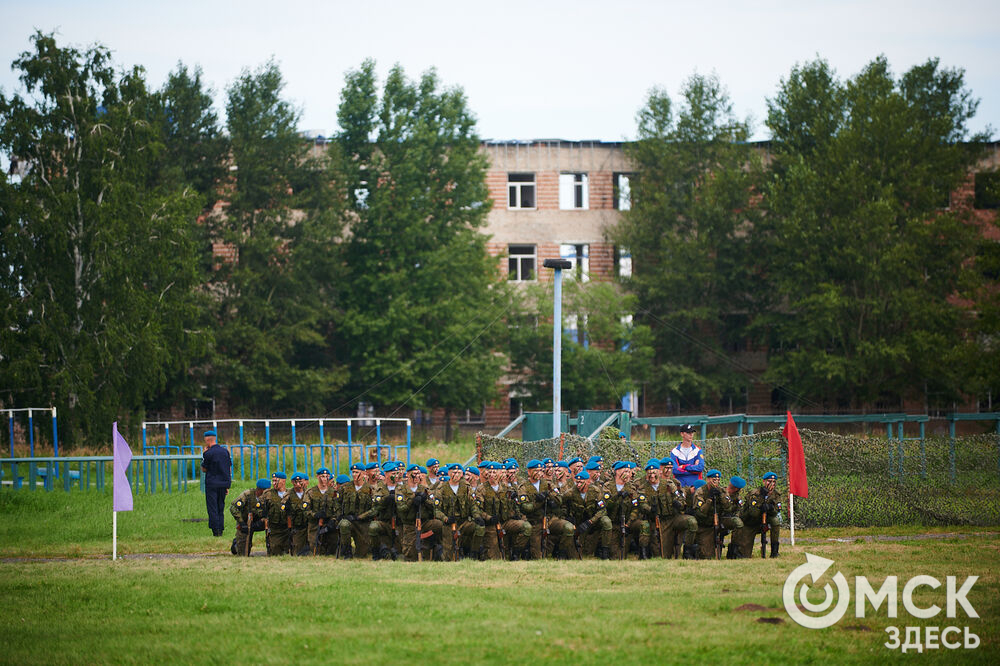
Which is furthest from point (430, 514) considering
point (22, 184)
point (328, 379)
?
point (328, 379)

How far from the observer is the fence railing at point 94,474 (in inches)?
1046

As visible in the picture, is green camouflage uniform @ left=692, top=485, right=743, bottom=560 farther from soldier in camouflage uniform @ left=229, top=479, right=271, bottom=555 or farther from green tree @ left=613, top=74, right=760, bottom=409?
green tree @ left=613, top=74, right=760, bottom=409

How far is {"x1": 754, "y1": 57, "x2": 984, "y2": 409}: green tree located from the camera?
143 ft

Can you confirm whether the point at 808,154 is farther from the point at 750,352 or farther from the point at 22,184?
the point at 22,184

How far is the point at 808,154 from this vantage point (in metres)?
48.3

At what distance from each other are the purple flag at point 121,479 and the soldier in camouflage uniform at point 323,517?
2.66 m

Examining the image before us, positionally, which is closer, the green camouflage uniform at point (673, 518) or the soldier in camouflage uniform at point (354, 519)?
the green camouflage uniform at point (673, 518)

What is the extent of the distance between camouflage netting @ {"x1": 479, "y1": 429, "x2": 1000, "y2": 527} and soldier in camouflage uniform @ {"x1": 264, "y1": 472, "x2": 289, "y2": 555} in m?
6.10

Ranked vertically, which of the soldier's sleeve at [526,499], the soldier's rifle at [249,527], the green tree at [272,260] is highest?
the green tree at [272,260]

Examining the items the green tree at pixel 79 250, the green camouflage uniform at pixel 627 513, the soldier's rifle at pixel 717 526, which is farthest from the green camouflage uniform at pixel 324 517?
the green tree at pixel 79 250

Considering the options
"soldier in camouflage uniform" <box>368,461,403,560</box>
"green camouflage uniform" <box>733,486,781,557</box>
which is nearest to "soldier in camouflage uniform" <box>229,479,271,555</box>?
"soldier in camouflage uniform" <box>368,461,403,560</box>

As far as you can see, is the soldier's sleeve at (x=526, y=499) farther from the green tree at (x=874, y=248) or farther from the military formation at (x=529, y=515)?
the green tree at (x=874, y=248)

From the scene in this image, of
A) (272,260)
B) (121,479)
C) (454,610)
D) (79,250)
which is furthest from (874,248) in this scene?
(454,610)

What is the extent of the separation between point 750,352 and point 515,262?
10888mm
